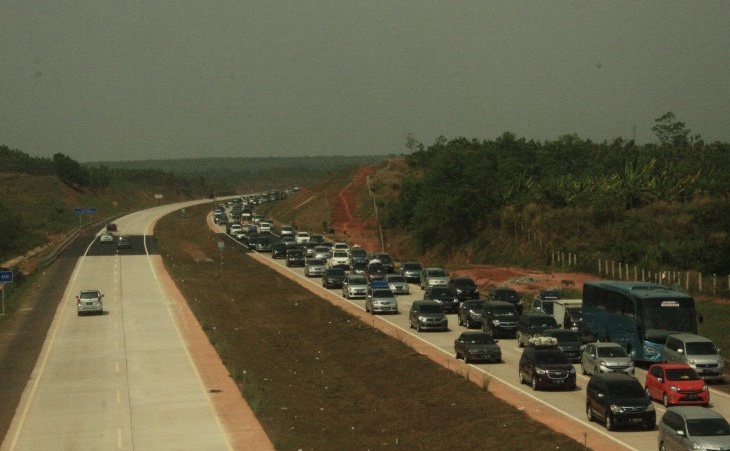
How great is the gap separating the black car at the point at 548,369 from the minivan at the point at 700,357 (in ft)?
13.2

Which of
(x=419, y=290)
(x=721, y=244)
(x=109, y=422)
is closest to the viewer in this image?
(x=109, y=422)

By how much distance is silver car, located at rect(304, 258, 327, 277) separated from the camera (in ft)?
268

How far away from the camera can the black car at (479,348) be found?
40.9m

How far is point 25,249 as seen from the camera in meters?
117

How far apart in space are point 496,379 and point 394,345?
9905mm

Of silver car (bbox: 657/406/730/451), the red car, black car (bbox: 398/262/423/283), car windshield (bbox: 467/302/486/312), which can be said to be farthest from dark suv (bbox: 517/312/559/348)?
black car (bbox: 398/262/423/283)

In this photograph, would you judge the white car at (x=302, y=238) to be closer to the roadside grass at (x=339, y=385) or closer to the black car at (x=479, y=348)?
the roadside grass at (x=339, y=385)

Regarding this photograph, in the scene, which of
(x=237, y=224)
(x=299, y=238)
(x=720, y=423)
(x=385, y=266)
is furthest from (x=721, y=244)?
(x=237, y=224)

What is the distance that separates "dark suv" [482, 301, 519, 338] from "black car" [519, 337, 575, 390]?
12211 millimetres

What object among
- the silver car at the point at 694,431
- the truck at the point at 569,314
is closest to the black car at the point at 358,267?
the truck at the point at 569,314

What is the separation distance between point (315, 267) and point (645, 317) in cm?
4576

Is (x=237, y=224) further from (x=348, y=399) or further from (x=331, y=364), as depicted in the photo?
(x=348, y=399)

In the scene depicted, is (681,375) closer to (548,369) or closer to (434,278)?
(548,369)

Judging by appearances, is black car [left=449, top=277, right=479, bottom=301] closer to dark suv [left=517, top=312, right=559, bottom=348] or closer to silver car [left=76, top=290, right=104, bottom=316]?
dark suv [left=517, top=312, right=559, bottom=348]
